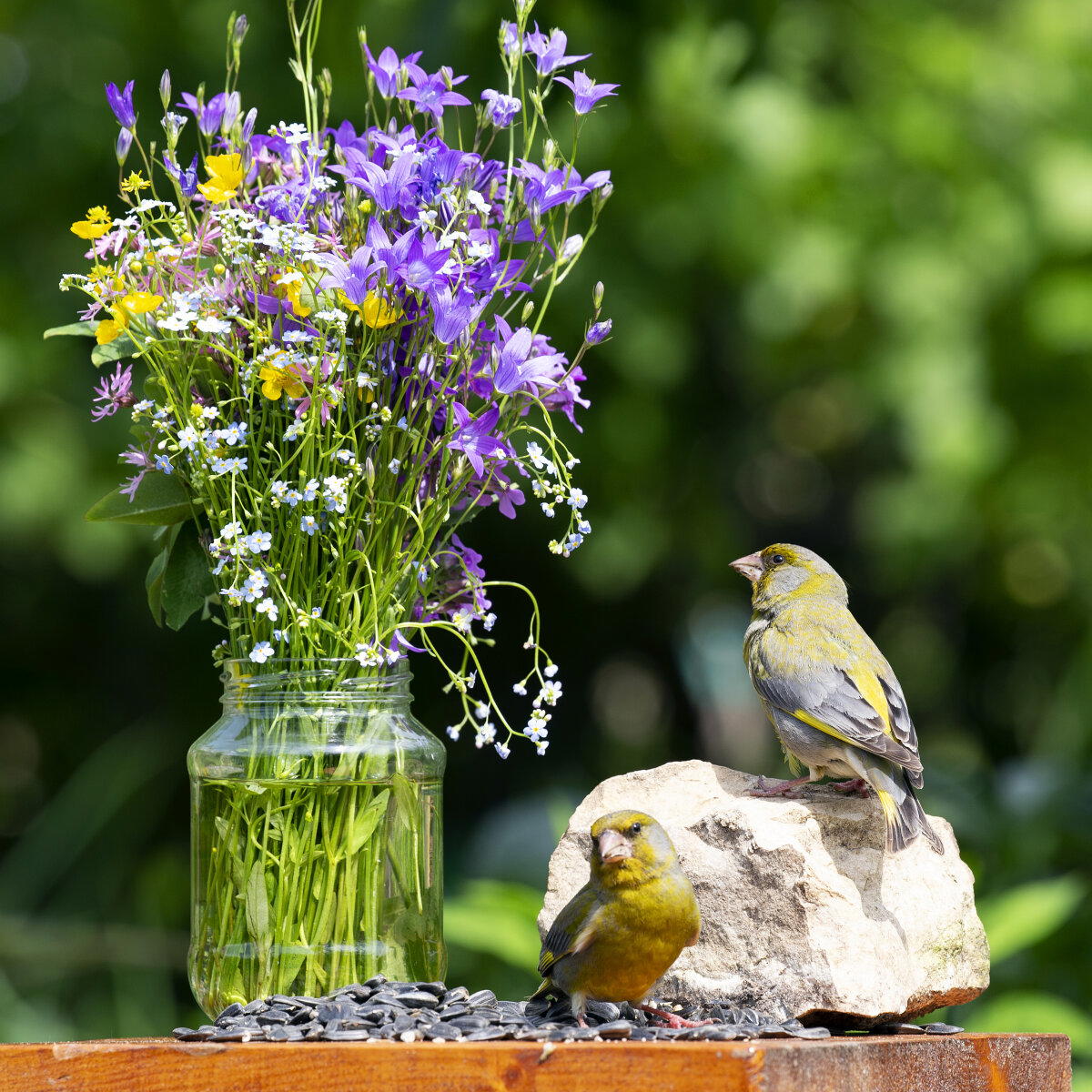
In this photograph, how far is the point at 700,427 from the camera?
4.38m

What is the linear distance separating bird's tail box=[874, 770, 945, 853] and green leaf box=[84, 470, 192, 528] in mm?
966

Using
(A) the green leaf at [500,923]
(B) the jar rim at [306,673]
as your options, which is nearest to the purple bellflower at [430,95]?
(B) the jar rim at [306,673]

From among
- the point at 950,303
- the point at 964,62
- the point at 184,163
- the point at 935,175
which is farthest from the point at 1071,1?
the point at 184,163

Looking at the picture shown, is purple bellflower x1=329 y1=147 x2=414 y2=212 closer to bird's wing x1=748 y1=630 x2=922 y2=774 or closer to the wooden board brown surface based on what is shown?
bird's wing x1=748 y1=630 x2=922 y2=774

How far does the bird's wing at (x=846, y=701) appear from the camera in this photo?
198 centimetres

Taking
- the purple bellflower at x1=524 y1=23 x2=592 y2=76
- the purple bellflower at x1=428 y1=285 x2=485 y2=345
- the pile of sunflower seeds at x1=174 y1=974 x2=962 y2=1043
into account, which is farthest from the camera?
the purple bellflower at x1=524 y1=23 x2=592 y2=76

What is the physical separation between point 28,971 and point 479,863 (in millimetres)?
1324

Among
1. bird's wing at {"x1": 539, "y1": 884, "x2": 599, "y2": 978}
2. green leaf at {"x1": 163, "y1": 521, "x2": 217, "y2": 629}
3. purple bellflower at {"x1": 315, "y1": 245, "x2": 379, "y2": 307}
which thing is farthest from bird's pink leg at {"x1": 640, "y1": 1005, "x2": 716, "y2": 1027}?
purple bellflower at {"x1": 315, "y1": 245, "x2": 379, "y2": 307}

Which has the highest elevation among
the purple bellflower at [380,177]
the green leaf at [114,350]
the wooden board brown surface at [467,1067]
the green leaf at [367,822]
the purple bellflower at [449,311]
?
the purple bellflower at [380,177]

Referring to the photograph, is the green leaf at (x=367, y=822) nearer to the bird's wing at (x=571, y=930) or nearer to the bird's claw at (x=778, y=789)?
the bird's wing at (x=571, y=930)

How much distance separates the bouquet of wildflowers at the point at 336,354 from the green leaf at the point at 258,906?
265 millimetres

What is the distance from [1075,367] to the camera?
3.95 meters

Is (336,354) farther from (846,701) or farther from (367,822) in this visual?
(846,701)

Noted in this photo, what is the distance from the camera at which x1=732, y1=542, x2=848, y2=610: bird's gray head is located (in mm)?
2260
